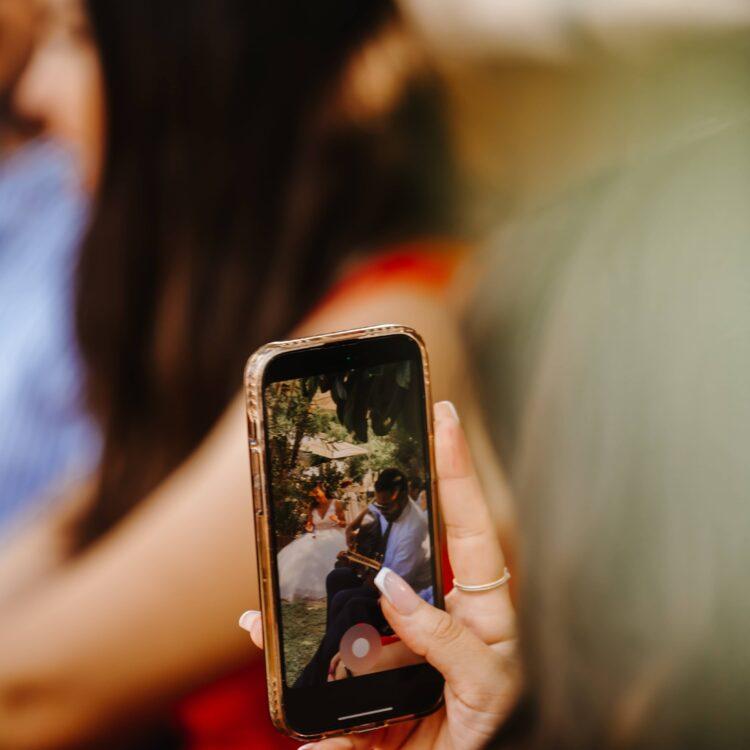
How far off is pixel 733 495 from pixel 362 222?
310 mm

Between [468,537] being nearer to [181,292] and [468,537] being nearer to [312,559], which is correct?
[312,559]

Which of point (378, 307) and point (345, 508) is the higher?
point (378, 307)

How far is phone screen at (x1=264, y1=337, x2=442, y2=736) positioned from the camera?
0.45 meters

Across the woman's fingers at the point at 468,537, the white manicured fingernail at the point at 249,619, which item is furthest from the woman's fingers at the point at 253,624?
the woman's fingers at the point at 468,537

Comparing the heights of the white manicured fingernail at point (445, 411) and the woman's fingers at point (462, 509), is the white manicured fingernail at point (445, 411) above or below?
above

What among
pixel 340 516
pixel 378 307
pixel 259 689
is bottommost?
pixel 259 689

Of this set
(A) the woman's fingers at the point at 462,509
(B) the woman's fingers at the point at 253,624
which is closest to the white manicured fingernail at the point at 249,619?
(B) the woman's fingers at the point at 253,624

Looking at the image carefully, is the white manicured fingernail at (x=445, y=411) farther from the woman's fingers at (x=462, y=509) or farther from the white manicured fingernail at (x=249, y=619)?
the white manicured fingernail at (x=249, y=619)

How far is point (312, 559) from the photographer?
0.46 meters

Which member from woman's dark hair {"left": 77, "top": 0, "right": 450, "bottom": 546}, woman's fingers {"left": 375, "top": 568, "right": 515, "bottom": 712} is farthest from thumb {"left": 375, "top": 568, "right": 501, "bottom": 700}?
woman's dark hair {"left": 77, "top": 0, "right": 450, "bottom": 546}

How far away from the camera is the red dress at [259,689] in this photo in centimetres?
48

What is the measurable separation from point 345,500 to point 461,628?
0.10 meters

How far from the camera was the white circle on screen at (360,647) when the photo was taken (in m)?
0.47

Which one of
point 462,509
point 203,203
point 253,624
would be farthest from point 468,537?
point 203,203
